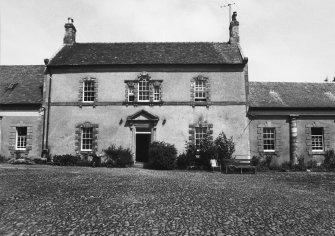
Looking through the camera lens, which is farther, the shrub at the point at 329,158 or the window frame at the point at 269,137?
the window frame at the point at 269,137

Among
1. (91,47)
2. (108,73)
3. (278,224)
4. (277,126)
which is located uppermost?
(91,47)

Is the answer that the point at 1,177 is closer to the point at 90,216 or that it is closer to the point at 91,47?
the point at 90,216

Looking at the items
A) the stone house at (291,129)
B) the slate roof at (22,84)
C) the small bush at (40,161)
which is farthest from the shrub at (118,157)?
the stone house at (291,129)

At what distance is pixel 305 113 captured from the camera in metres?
22.8

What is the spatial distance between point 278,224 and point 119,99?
17023mm

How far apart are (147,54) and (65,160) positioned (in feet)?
32.8

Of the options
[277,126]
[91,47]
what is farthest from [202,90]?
[91,47]

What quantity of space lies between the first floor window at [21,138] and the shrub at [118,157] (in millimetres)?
6414

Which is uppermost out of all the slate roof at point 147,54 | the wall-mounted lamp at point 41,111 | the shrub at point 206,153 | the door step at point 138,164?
the slate roof at point 147,54

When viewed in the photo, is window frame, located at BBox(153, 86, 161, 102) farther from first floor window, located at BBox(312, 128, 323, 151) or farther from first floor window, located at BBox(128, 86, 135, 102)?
first floor window, located at BBox(312, 128, 323, 151)

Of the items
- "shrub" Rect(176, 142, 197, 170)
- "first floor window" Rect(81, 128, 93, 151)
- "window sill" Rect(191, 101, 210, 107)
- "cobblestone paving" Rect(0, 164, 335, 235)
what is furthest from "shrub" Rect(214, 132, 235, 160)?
"first floor window" Rect(81, 128, 93, 151)

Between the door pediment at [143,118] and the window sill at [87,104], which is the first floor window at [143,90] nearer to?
the door pediment at [143,118]

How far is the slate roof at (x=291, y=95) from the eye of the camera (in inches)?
906

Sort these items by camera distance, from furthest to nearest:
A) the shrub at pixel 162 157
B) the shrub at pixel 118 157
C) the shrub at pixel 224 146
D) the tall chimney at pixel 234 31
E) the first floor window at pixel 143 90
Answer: the tall chimney at pixel 234 31 < the first floor window at pixel 143 90 < the shrub at pixel 118 157 < the shrub at pixel 224 146 < the shrub at pixel 162 157
